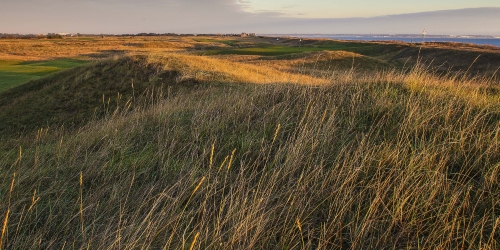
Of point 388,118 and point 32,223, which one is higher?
point 388,118

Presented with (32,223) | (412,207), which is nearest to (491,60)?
(412,207)

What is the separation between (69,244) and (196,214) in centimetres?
107

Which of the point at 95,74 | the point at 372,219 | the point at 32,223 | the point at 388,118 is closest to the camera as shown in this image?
the point at 372,219

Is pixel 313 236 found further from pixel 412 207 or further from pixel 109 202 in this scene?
pixel 109 202

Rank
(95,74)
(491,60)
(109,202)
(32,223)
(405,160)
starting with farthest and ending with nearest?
(491,60) → (95,74) → (405,160) → (109,202) → (32,223)

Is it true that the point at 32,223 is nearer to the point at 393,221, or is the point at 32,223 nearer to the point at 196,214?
the point at 196,214

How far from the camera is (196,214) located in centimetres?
294

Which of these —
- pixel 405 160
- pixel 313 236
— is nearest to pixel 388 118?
pixel 405 160

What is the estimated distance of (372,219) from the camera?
252 cm

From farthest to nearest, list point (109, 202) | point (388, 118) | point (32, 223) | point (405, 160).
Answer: point (388, 118), point (405, 160), point (109, 202), point (32, 223)

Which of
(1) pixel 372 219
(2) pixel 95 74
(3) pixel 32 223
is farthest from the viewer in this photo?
(2) pixel 95 74

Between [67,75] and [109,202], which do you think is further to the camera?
[67,75]

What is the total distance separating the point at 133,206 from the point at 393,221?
235 centimetres

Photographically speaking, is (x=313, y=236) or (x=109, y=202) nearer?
(x=313, y=236)
